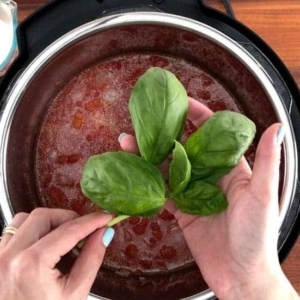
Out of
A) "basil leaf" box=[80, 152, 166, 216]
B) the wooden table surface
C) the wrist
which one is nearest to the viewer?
"basil leaf" box=[80, 152, 166, 216]

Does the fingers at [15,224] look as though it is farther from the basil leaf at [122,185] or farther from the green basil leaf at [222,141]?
the green basil leaf at [222,141]

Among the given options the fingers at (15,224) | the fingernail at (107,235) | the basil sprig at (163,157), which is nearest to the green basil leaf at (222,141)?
the basil sprig at (163,157)

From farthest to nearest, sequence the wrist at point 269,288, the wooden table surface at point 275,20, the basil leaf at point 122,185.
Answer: the wooden table surface at point 275,20 → the wrist at point 269,288 → the basil leaf at point 122,185

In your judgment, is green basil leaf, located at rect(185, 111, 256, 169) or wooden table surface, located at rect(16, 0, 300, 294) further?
wooden table surface, located at rect(16, 0, 300, 294)

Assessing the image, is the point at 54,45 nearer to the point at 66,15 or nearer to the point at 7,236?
the point at 66,15

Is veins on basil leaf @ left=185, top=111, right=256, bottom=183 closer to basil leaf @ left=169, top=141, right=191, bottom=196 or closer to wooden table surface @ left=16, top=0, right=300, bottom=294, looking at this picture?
basil leaf @ left=169, top=141, right=191, bottom=196

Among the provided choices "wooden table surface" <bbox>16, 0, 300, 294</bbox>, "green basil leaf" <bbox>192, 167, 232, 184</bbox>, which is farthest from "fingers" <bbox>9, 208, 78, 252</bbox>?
"wooden table surface" <bbox>16, 0, 300, 294</bbox>
